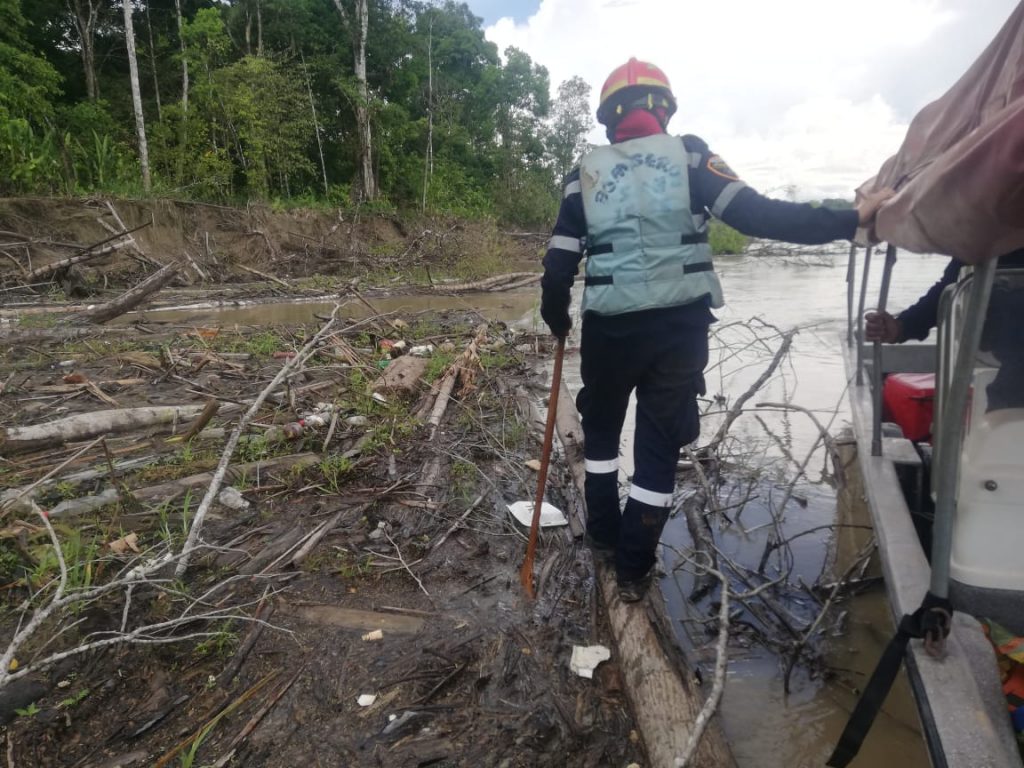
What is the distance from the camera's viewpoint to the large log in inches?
68.7

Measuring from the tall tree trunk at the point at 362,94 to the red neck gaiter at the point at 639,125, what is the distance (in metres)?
21.3

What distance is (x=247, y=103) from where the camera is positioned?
1872 centimetres

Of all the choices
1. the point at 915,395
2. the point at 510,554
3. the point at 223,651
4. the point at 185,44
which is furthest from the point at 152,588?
the point at 185,44

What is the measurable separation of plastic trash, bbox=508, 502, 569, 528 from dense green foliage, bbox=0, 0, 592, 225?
13.6 metres

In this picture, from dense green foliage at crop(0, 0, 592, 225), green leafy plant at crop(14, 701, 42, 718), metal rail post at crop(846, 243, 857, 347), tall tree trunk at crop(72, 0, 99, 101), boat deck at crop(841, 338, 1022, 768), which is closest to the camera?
boat deck at crop(841, 338, 1022, 768)

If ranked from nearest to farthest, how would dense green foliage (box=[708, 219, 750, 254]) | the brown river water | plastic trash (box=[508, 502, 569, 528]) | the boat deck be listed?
the boat deck → the brown river water → plastic trash (box=[508, 502, 569, 528]) → dense green foliage (box=[708, 219, 750, 254])

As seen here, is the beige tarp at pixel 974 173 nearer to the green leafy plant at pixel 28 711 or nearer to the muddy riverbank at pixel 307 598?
the muddy riverbank at pixel 307 598

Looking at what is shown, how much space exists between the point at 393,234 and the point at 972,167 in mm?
21230

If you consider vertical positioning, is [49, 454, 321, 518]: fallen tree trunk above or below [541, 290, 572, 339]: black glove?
below

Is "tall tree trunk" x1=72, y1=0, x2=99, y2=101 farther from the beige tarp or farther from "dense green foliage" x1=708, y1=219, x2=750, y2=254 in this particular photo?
"dense green foliage" x1=708, y1=219, x2=750, y2=254

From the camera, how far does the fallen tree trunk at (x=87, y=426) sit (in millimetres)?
3598

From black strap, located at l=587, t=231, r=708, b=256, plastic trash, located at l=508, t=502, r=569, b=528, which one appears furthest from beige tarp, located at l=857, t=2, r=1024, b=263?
plastic trash, located at l=508, t=502, r=569, b=528

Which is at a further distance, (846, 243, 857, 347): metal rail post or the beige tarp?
(846, 243, 857, 347): metal rail post

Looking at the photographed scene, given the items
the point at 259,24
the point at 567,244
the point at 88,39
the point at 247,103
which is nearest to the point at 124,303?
the point at 567,244
